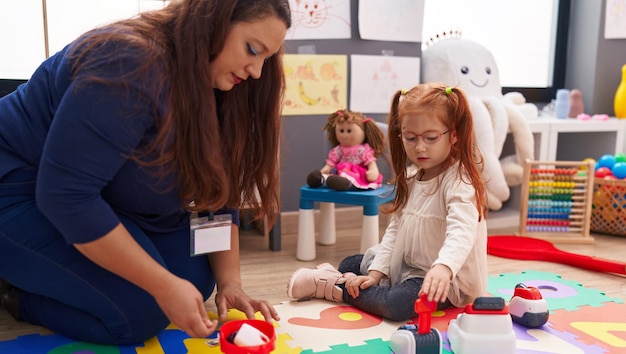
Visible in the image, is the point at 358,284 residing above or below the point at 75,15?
below

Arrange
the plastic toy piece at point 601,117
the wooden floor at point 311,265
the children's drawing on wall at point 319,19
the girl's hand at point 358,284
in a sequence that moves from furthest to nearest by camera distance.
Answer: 1. the plastic toy piece at point 601,117
2. the children's drawing on wall at point 319,19
3. the wooden floor at point 311,265
4. the girl's hand at point 358,284

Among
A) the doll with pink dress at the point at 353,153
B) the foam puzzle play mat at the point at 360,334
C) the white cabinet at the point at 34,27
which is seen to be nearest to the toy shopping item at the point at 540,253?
the foam puzzle play mat at the point at 360,334

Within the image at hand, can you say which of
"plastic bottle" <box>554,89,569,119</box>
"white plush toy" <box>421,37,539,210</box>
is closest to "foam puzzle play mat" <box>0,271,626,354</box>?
"white plush toy" <box>421,37,539,210</box>

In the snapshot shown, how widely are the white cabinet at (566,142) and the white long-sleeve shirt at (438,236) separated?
37.8 inches

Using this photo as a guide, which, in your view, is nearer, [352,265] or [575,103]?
[352,265]

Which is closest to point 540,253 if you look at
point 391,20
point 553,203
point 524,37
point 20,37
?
point 553,203

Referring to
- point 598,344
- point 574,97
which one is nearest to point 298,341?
point 598,344

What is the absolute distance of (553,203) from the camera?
206 centimetres

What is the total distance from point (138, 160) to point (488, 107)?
5.03 ft

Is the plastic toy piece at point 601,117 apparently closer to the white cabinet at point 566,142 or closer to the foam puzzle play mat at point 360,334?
the white cabinet at point 566,142

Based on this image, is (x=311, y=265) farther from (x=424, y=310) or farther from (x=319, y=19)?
(x=319, y=19)

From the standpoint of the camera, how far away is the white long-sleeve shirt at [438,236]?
121 centimetres

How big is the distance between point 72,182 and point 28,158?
0.92 ft

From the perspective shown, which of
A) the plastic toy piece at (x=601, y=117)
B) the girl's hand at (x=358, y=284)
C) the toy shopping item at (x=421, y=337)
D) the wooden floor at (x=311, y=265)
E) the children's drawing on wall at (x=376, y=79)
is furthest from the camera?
the plastic toy piece at (x=601, y=117)
